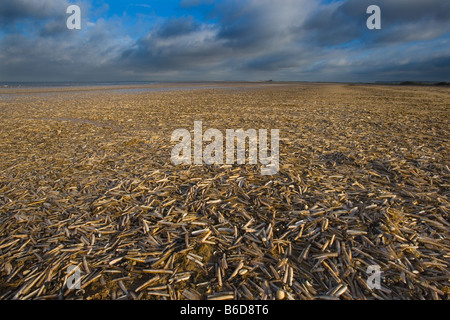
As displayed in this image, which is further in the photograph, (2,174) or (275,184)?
(2,174)

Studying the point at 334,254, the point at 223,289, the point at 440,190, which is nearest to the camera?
the point at 223,289

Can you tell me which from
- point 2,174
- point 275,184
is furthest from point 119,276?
point 2,174

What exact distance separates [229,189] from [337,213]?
2.04 m

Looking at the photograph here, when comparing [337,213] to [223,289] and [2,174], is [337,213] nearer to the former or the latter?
[223,289]

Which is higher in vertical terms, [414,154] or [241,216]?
[414,154]

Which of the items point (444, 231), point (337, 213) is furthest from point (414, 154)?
point (337, 213)

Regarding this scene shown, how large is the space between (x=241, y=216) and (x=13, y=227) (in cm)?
366

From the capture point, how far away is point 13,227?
11.7 feet

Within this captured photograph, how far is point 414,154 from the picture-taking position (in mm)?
6457
